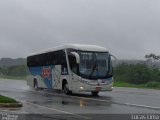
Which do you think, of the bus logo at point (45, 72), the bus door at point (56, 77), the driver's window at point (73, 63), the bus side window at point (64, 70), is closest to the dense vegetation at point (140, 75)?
the bus logo at point (45, 72)

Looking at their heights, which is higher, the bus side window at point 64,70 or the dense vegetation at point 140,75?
the dense vegetation at point 140,75

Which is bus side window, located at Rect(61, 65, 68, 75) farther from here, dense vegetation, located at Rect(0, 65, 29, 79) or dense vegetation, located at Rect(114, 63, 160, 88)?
dense vegetation, located at Rect(0, 65, 29, 79)

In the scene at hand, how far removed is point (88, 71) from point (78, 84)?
3.29 feet

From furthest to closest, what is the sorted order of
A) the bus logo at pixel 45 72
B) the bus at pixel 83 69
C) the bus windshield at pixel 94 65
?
the bus logo at pixel 45 72 < the bus windshield at pixel 94 65 < the bus at pixel 83 69

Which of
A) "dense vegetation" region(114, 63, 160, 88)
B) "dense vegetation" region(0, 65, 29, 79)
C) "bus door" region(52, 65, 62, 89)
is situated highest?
"dense vegetation" region(0, 65, 29, 79)

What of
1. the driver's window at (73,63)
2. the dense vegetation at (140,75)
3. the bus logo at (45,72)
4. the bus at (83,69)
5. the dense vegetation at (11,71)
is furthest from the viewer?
the dense vegetation at (11,71)

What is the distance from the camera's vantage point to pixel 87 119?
15.1 meters

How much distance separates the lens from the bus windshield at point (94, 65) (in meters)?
28.2

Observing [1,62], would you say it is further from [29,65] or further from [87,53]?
[87,53]

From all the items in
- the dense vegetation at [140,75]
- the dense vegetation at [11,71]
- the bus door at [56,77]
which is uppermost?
the dense vegetation at [11,71]

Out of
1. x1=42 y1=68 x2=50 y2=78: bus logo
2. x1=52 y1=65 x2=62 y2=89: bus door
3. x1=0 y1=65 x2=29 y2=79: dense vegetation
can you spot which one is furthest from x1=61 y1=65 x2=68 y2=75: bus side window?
x1=0 y1=65 x2=29 y2=79: dense vegetation

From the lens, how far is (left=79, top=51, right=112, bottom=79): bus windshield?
2825 cm

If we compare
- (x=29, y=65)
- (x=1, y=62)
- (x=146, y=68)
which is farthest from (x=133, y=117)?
(x=1, y=62)

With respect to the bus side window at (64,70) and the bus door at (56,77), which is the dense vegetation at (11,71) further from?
the bus side window at (64,70)
